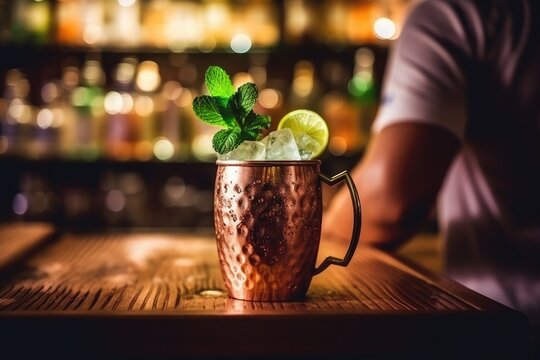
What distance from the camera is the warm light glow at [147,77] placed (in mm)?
2836

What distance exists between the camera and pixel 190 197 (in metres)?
2.91

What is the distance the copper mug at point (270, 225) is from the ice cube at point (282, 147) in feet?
0.07

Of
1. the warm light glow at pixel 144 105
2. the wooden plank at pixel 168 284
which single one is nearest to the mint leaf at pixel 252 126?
the wooden plank at pixel 168 284

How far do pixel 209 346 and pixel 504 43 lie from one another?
33.2 inches

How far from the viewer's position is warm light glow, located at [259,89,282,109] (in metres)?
2.81

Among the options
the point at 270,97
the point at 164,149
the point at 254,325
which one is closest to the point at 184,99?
the point at 164,149

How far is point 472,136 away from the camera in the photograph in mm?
1223

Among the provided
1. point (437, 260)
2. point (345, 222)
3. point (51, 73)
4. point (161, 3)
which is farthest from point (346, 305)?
point (51, 73)

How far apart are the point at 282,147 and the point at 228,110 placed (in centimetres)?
7

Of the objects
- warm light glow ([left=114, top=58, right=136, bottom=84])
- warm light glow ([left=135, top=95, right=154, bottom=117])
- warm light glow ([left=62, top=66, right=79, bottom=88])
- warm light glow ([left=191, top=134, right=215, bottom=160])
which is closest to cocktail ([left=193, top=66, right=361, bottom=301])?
warm light glow ([left=191, top=134, right=215, bottom=160])

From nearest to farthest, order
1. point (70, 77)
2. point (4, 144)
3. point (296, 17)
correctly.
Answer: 1. point (4, 144)
2. point (296, 17)
3. point (70, 77)

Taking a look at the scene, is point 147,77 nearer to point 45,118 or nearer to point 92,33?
point 92,33

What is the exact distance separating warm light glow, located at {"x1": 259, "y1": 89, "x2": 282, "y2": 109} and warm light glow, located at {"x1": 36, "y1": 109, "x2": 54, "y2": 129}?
2.78ft

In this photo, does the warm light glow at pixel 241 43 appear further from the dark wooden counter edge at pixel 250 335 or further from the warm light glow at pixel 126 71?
the dark wooden counter edge at pixel 250 335
